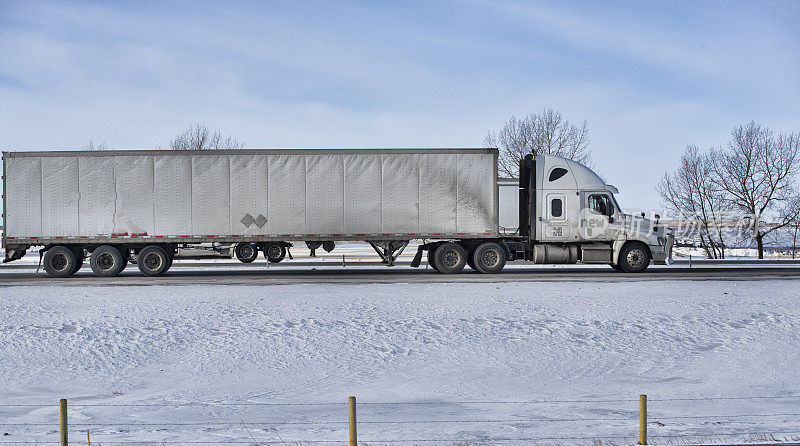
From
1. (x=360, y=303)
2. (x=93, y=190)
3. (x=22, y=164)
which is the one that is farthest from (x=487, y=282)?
(x=22, y=164)

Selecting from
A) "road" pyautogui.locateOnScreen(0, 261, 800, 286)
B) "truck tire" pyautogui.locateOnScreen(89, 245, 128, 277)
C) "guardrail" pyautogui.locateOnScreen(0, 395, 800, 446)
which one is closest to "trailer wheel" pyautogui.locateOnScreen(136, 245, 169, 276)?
"road" pyautogui.locateOnScreen(0, 261, 800, 286)

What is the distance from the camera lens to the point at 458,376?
9492 mm

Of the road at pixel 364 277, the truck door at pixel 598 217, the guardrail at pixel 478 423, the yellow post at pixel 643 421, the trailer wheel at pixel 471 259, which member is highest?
the truck door at pixel 598 217

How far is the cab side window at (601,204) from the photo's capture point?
20.4 m

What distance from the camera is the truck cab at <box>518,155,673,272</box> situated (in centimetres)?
2039

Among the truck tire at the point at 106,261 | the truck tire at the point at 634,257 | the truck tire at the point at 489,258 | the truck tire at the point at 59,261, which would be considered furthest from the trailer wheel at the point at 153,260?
A: the truck tire at the point at 634,257

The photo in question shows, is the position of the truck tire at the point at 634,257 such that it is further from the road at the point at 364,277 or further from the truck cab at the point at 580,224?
the road at the point at 364,277

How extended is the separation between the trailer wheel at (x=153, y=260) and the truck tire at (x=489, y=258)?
33.3 feet

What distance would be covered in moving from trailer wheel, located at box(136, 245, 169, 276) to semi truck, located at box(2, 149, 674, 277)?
3 centimetres

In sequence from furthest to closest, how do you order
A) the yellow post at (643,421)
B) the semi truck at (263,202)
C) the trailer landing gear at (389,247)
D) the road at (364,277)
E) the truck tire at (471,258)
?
the truck tire at (471,258) < the trailer landing gear at (389,247) < the semi truck at (263,202) < the road at (364,277) < the yellow post at (643,421)

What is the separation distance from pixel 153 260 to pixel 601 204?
14.8 meters

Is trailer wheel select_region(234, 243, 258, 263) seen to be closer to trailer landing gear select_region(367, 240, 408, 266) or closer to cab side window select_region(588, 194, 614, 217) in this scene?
trailer landing gear select_region(367, 240, 408, 266)

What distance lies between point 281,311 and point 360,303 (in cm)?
185

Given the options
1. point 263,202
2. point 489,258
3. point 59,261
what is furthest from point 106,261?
point 489,258
